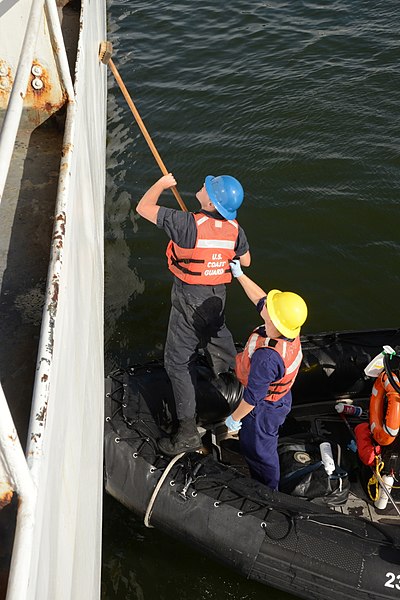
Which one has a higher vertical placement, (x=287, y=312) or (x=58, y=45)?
(x=58, y=45)

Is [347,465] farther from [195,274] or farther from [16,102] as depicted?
[16,102]

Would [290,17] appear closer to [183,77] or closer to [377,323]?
[183,77]

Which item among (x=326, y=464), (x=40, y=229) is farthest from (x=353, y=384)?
(x=40, y=229)

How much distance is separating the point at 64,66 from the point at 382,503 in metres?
3.74

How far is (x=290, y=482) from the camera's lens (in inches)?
193

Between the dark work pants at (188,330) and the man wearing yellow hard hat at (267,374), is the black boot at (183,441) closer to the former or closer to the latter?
the dark work pants at (188,330)

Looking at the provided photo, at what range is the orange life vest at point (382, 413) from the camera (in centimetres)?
456

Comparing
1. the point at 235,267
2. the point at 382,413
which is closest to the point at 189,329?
the point at 235,267

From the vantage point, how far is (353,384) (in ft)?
18.7

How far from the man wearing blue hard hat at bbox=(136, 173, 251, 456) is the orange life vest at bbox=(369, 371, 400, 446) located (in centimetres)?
123

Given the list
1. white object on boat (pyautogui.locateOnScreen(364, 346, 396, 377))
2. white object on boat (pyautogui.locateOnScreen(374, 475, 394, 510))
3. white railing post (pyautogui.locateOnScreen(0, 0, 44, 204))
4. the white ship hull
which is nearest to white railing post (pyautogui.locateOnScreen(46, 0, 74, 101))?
the white ship hull

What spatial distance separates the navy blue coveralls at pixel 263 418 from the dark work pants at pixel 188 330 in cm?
44

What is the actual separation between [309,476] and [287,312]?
4.80 feet

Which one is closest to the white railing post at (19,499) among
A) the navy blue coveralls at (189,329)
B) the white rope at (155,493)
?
the white rope at (155,493)
